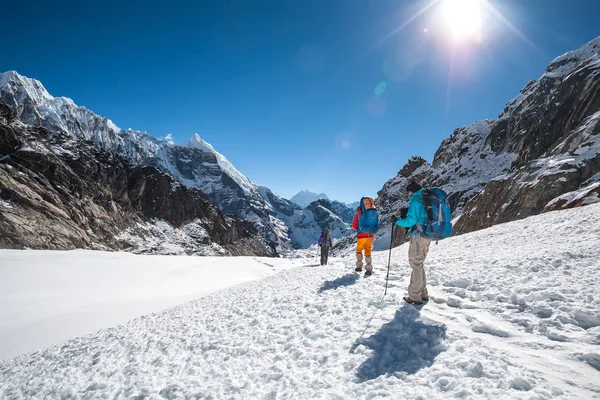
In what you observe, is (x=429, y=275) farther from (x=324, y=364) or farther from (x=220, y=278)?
(x=220, y=278)

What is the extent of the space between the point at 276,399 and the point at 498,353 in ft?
10.1

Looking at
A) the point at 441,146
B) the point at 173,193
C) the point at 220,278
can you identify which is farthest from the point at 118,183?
the point at 441,146

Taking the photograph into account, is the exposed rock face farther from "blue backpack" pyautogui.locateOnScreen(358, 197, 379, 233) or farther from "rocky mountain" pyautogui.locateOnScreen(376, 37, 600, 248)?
"rocky mountain" pyautogui.locateOnScreen(376, 37, 600, 248)

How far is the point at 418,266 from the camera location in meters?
6.70

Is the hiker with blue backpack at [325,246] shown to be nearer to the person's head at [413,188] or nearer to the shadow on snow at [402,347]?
the person's head at [413,188]

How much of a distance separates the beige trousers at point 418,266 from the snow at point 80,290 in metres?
10.2

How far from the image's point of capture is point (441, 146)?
132500 mm

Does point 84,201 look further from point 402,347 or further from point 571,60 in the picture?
point 571,60

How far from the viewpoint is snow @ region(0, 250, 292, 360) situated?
9859mm

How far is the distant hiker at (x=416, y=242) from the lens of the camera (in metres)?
6.45

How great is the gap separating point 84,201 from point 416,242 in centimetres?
10431

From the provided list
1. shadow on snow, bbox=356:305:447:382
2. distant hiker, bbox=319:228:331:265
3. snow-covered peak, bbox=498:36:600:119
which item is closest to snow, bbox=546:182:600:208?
distant hiker, bbox=319:228:331:265

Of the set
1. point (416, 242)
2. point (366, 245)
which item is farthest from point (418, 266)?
point (366, 245)

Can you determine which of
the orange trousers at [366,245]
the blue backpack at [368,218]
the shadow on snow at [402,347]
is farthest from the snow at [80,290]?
the shadow on snow at [402,347]
